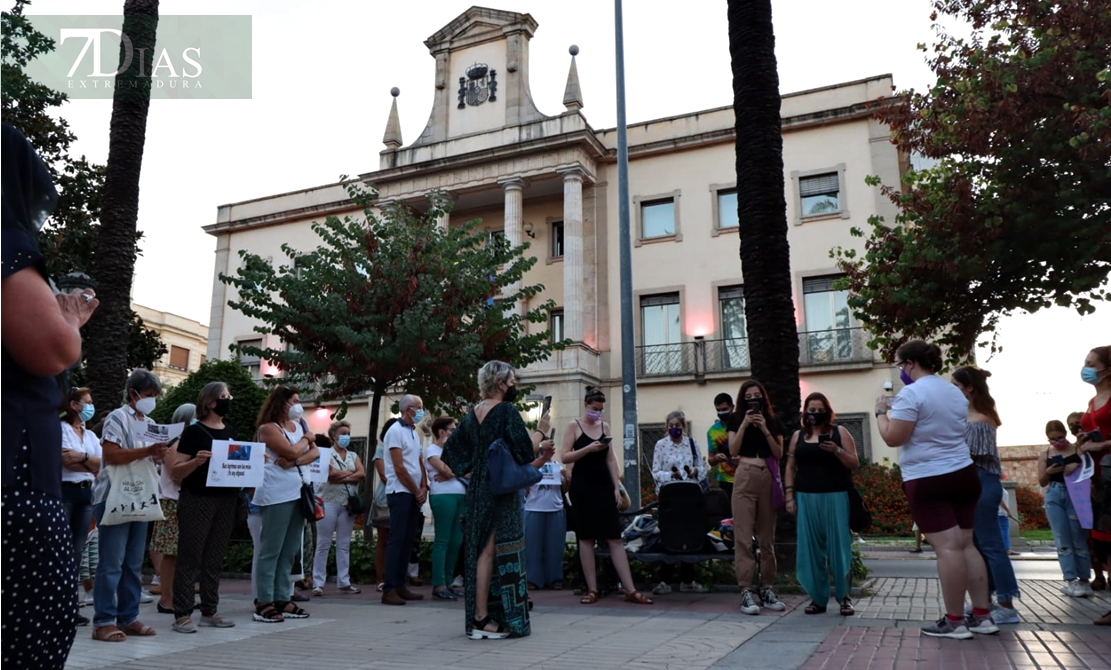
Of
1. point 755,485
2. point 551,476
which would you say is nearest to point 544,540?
point 551,476

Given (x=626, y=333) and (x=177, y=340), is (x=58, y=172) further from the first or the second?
(x=177, y=340)

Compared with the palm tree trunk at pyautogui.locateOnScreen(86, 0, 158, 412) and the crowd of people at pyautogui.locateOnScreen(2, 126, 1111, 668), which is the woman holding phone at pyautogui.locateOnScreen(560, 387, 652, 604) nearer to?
the crowd of people at pyautogui.locateOnScreen(2, 126, 1111, 668)

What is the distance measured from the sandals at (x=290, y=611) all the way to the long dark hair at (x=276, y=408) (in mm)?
1491

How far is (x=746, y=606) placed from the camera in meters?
6.84

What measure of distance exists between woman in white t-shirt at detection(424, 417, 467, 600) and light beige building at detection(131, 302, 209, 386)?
170ft

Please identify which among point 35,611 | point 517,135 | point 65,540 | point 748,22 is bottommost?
point 35,611

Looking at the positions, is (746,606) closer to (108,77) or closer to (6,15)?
(108,77)

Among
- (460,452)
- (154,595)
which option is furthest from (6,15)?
(460,452)

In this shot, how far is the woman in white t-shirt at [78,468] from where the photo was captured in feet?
21.8

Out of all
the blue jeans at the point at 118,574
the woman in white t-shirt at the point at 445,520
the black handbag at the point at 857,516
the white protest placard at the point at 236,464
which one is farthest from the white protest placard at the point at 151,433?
the black handbag at the point at 857,516

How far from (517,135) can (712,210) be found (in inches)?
271

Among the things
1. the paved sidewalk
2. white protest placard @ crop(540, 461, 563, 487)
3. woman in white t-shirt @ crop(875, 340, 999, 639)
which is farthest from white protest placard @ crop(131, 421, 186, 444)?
woman in white t-shirt @ crop(875, 340, 999, 639)

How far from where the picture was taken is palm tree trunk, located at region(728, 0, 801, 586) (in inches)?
356

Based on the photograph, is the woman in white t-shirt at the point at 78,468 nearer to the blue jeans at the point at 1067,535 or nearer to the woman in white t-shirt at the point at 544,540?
the woman in white t-shirt at the point at 544,540
